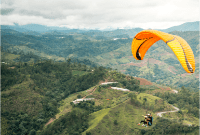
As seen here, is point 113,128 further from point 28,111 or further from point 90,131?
point 28,111

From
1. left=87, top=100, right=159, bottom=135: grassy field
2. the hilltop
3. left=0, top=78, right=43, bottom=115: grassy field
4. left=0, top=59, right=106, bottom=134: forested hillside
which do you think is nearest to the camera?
left=87, top=100, right=159, bottom=135: grassy field

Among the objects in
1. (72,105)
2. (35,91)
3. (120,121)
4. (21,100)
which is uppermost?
(35,91)

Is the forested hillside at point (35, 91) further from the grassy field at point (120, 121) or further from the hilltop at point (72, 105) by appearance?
the grassy field at point (120, 121)

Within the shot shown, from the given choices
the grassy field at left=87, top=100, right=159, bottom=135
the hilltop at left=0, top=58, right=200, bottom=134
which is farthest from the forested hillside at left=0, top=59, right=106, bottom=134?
the grassy field at left=87, top=100, right=159, bottom=135

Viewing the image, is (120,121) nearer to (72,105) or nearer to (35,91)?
(72,105)

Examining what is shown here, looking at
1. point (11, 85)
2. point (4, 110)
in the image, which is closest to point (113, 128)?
point (4, 110)

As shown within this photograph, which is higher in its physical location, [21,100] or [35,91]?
[35,91]

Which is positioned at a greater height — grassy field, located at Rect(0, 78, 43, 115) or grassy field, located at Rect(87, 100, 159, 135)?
grassy field, located at Rect(0, 78, 43, 115)

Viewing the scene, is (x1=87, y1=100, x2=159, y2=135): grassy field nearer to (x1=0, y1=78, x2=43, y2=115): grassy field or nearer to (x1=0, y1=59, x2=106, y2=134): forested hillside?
(x1=0, y1=59, x2=106, y2=134): forested hillside

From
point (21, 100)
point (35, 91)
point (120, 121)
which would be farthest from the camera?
point (35, 91)

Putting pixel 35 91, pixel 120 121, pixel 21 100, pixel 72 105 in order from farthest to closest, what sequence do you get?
pixel 35 91, pixel 72 105, pixel 21 100, pixel 120 121

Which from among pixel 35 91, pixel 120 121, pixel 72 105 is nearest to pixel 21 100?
pixel 35 91
